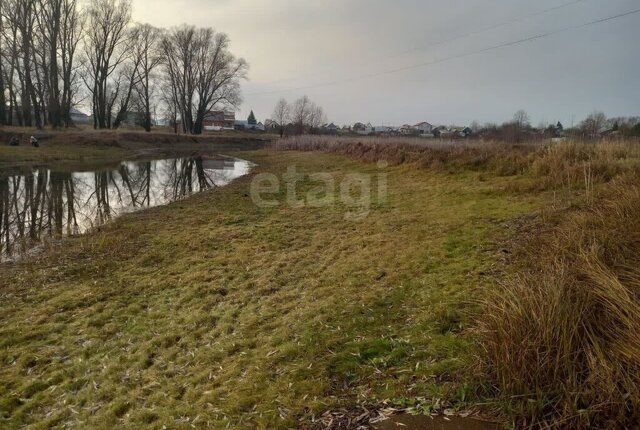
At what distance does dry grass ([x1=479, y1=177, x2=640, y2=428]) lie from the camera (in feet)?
7.90

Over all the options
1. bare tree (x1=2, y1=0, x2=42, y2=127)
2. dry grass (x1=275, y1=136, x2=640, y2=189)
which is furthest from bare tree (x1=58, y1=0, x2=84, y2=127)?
dry grass (x1=275, y1=136, x2=640, y2=189)

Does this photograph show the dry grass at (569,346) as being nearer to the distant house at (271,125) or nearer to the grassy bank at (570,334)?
the grassy bank at (570,334)

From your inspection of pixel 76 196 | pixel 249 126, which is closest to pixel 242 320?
pixel 76 196

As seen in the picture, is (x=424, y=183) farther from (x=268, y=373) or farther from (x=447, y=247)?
(x=268, y=373)

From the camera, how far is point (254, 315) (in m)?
5.02

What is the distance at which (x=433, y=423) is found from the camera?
2664mm

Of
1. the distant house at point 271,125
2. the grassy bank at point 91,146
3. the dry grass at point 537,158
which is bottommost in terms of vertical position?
the dry grass at point 537,158

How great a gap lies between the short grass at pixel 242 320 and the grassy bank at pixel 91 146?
70.6ft

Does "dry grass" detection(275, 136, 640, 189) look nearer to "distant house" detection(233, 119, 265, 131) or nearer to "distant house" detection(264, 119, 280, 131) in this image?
"distant house" detection(264, 119, 280, 131)

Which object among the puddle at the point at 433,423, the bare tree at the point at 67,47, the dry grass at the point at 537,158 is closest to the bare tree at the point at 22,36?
the bare tree at the point at 67,47

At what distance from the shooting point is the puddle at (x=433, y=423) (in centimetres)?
258

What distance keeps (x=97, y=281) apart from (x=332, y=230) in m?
4.85

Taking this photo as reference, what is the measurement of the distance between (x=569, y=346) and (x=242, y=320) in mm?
3543

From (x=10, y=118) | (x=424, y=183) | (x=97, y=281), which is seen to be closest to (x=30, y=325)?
(x=97, y=281)
